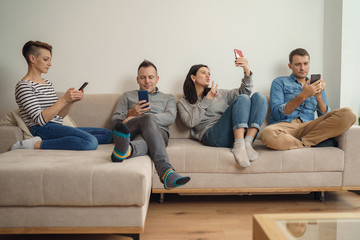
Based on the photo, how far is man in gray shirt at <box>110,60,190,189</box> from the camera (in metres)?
1.50

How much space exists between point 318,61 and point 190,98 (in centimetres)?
140

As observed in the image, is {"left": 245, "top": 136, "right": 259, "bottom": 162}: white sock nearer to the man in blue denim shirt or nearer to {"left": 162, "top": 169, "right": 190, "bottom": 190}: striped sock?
the man in blue denim shirt

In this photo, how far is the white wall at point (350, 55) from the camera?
2.69m

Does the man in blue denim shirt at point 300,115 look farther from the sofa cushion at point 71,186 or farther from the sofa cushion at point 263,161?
the sofa cushion at point 71,186

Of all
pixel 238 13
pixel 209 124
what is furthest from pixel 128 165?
pixel 238 13

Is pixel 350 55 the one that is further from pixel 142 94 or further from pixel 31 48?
pixel 31 48

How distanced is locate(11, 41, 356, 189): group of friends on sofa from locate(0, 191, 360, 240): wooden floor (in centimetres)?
26

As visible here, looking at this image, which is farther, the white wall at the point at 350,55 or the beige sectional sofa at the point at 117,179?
the white wall at the point at 350,55

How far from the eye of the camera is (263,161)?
1919mm

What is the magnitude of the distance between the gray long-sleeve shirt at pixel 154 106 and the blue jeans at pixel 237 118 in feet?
1.26

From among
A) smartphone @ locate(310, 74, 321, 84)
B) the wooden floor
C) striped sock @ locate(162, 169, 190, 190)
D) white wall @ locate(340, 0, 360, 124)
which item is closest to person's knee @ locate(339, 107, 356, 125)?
smartphone @ locate(310, 74, 321, 84)

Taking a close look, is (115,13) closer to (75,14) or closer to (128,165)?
(75,14)

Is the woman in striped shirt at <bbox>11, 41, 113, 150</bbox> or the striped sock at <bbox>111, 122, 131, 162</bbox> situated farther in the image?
the woman in striped shirt at <bbox>11, 41, 113, 150</bbox>

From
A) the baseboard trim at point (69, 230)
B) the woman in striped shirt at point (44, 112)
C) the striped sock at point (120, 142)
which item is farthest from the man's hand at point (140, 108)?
the baseboard trim at point (69, 230)
